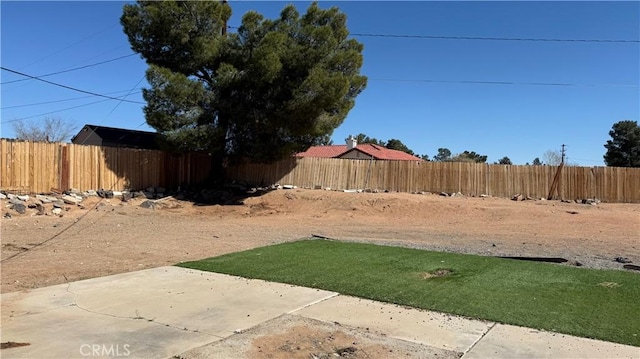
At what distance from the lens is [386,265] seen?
31.7 ft

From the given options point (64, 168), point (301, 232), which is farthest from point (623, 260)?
point (64, 168)

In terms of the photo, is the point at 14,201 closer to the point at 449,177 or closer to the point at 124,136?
the point at 124,136

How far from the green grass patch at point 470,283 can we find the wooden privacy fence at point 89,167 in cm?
1378

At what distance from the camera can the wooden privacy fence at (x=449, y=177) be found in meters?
26.2

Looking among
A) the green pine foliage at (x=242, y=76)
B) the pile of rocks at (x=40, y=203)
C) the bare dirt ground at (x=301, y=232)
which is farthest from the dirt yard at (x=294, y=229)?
the green pine foliage at (x=242, y=76)

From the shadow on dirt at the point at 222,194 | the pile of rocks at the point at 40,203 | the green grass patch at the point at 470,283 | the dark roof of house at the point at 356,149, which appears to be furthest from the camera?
the dark roof of house at the point at 356,149

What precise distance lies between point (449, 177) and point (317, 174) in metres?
7.32

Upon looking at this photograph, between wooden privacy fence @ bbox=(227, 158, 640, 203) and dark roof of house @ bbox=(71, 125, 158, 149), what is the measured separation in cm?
889

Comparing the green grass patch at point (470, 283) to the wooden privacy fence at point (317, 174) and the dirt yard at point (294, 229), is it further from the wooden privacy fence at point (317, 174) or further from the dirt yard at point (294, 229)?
the wooden privacy fence at point (317, 174)

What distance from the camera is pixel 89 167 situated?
904 inches

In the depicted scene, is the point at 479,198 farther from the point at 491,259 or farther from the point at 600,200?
the point at 491,259

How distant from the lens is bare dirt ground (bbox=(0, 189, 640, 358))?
8.39 meters

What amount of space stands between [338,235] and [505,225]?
24.2 ft

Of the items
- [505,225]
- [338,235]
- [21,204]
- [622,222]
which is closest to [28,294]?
[338,235]
